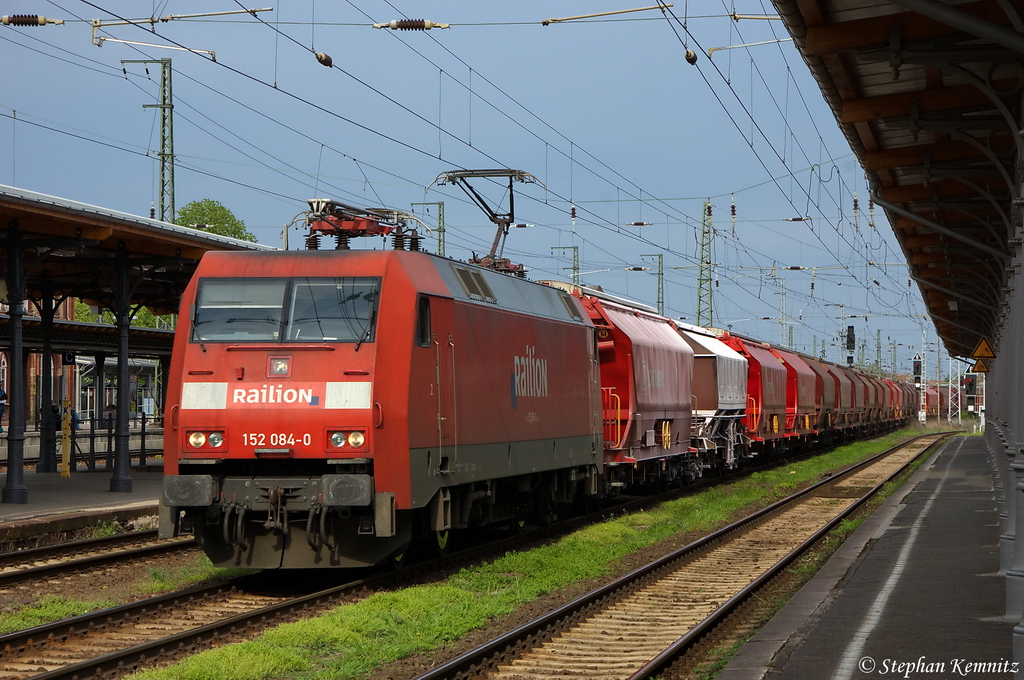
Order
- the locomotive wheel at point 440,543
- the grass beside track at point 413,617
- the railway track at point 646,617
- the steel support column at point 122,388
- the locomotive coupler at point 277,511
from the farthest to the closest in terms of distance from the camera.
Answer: the steel support column at point 122,388 < the locomotive wheel at point 440,543 < the locomotive coupler at point 277,511 < the railway track at point 646,617 < the grass beside track at point 413,617

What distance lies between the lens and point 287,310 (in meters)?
12.0

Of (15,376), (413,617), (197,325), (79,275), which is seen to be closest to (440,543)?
(413,617)

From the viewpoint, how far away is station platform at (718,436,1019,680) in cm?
802

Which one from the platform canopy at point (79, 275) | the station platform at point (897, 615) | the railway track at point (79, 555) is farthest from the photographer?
the platform canopy at point (79, 275)

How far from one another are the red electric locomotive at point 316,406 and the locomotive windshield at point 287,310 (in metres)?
0.01

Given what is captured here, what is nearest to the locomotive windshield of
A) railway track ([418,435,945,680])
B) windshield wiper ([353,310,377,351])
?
windshield wiper ([353,310,377,351])

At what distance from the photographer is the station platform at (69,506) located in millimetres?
15742

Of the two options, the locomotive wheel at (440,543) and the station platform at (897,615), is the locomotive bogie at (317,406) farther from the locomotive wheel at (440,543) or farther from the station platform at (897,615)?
the station platform at (897,615)

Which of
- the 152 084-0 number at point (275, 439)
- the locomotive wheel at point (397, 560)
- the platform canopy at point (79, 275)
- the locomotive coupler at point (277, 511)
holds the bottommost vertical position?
the locomotive wheel at point (397, 560)

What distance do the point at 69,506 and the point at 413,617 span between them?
9.49m

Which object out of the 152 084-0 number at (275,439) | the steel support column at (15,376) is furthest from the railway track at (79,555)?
the 152 084-0 number at (275,439)

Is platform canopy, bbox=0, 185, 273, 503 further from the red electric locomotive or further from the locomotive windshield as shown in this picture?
the red electric locomotive

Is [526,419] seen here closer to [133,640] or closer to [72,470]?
[133,640]

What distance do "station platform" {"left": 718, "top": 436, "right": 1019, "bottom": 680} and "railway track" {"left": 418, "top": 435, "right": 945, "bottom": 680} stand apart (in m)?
0.79
